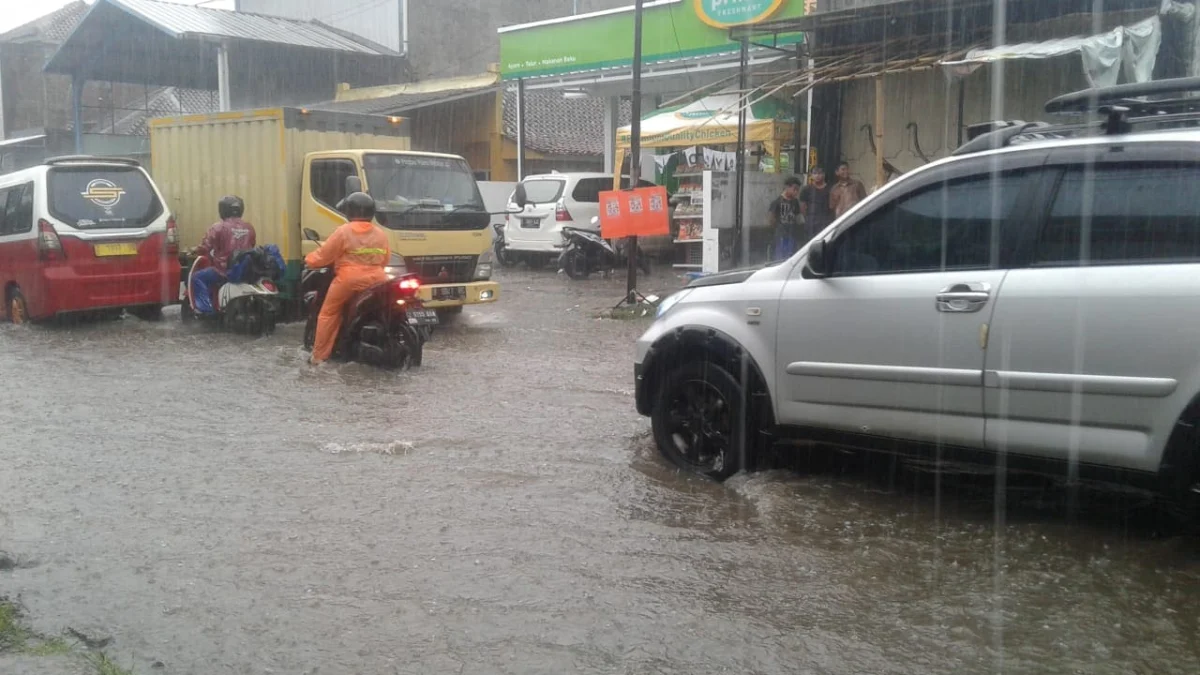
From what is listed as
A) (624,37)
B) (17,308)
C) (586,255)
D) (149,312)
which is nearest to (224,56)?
(624,37)

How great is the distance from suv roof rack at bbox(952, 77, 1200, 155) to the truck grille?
7.65m

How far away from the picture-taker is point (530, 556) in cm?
521

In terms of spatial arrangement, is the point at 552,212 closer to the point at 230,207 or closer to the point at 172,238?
the point at 172,238

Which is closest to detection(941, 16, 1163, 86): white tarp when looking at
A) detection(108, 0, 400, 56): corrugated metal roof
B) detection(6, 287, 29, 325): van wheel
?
detection(6, 287, 29, 325): van wheel

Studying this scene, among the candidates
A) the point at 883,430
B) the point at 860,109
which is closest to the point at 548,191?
the point at 860,109

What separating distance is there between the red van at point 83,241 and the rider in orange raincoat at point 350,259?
370 centimetres

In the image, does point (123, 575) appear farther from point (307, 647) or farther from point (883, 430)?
point (883, 430)

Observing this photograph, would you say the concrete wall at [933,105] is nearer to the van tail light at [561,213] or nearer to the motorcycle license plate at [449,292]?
the van tail light at [561,213]

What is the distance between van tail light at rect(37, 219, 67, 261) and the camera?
39.1 ft

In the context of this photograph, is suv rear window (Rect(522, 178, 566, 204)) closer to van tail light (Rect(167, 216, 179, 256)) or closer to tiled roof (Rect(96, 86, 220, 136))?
van tail light (Rect(167, 216, 179, 256))

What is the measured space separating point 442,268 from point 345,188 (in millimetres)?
1323

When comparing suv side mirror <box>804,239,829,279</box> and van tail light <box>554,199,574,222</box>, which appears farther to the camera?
van tail light <box>554,199,574,222</box>

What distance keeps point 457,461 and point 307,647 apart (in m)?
2.81

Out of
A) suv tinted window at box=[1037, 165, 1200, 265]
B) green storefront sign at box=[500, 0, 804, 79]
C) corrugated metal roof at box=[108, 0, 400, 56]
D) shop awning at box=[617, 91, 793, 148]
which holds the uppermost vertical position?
corrugated metal roof at box=[108, 0, 400, 56]
